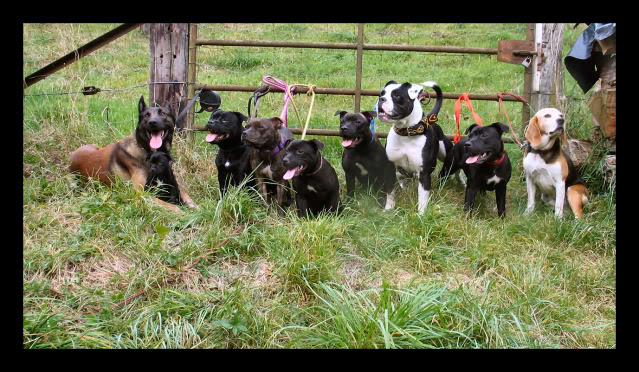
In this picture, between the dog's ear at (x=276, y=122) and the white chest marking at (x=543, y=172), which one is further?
the white chest marking at (x=543, y=172)

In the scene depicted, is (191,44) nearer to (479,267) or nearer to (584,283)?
(479,267)

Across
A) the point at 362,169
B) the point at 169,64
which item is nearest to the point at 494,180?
the point at 362,169

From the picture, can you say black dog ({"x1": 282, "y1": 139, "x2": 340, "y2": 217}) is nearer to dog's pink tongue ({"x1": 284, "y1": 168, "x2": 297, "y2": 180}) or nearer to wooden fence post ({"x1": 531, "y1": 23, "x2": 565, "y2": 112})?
dog's pink tongue ({"x1": 284, "y1": 168, "x2": 297, "y2": 180})

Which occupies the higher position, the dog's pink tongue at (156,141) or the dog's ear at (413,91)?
the dog's ear at (413,91)

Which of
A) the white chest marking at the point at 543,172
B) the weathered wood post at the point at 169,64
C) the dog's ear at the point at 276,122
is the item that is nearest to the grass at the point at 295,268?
the white chest marking at the point at 543,172

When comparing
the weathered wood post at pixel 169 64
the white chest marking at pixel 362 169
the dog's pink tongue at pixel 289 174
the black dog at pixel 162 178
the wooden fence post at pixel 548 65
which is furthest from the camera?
the wooden fence post at pixel 548 65

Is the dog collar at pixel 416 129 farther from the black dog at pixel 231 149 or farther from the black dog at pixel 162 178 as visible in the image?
the black dog at pixel 162 178

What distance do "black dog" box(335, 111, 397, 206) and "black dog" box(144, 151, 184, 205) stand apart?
5.86 ft

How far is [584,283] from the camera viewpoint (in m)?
4.56

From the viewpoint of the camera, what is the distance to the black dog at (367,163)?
6160 mm

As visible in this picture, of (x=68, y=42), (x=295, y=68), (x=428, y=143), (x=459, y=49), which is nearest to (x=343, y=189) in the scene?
(x=428, y=143)

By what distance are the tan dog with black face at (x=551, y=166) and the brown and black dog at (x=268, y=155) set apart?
258 cm

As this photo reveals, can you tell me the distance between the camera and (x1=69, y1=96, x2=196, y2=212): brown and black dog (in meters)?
5.89

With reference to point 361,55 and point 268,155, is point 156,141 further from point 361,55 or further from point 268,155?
point 361,55
